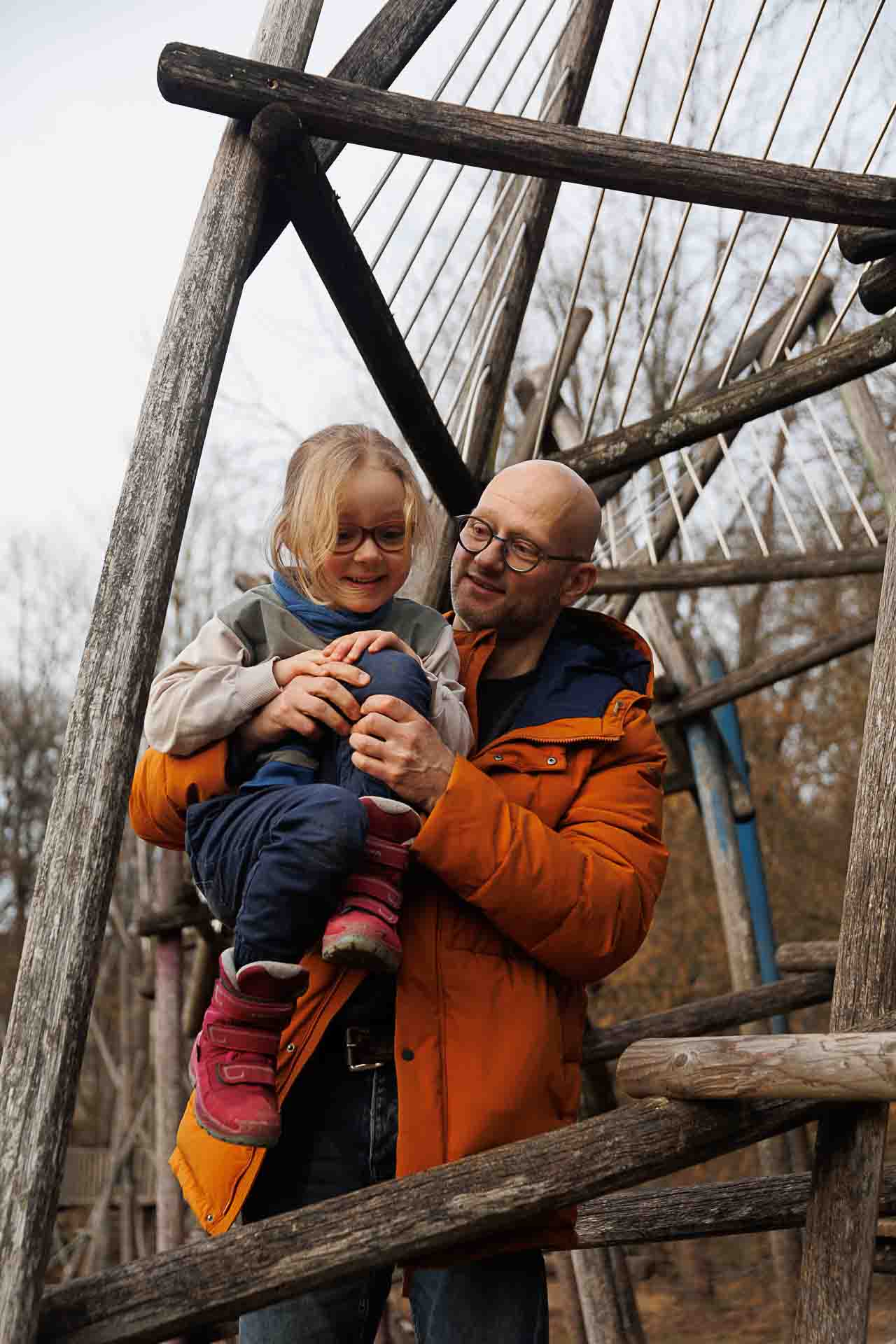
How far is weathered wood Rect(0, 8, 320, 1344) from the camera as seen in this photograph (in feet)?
5.82

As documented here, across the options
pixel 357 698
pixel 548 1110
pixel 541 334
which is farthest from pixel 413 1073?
A: pixel 541 334

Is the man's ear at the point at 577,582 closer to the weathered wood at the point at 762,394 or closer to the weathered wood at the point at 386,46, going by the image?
the weathered wood at the point at 386,46

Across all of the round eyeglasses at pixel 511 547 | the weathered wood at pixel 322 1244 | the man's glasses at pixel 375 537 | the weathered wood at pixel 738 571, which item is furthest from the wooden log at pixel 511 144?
the weathered wood at pixel 738 571

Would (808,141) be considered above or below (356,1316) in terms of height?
above

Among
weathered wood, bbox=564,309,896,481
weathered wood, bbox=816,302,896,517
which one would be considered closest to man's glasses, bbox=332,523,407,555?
weathered wood, bbox=564,309,896,481

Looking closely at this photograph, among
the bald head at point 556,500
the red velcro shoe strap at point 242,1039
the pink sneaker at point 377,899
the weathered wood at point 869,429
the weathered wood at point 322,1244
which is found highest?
the weathered wood at point 869,429

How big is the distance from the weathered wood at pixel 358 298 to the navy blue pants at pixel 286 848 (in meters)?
1.01

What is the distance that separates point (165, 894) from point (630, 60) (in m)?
10.3

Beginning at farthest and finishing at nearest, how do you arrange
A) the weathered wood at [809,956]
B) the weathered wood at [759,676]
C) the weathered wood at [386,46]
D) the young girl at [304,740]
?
the weathered wood at [759,676]
the weathered wood at [809,956]
the weathered wood at [386,46]
the young girl at [304,740]

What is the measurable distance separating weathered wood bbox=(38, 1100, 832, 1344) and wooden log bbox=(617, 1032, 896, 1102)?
0.24m

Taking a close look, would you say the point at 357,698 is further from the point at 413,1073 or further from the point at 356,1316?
the point at 356,1316

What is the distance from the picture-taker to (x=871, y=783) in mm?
2586

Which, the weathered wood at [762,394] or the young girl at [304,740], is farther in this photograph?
the weathered wood at [762,394]

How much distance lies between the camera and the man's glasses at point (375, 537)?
2.07 meters
